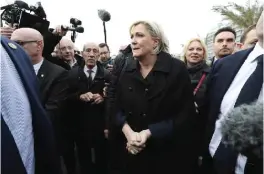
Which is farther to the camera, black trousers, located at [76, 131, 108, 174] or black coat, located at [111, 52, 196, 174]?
black trousers, located at [76, 131, 108, 174]

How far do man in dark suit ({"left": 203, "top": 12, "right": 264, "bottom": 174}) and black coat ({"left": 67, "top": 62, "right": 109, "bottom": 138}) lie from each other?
1.75 meters

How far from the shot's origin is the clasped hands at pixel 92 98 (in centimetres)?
366

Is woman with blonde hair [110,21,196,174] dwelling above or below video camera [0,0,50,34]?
below

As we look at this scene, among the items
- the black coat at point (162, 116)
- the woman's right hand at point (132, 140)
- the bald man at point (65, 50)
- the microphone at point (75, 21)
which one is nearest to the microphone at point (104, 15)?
the microphone at point (75, 21)

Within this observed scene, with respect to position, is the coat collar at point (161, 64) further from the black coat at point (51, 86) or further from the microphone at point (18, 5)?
the microphone at point (18, 5)

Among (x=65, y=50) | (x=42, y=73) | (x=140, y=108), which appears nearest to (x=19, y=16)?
(x=42, y=73)

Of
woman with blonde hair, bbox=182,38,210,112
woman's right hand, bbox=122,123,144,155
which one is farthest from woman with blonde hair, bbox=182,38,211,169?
woman's right hand, bbox=122,123,144,155

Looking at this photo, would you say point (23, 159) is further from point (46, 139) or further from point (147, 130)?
point (147, 130)

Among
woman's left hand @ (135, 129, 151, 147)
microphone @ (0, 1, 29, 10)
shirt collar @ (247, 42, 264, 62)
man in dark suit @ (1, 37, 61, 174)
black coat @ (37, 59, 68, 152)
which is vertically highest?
microphone @ (0, 1, 29, 10)

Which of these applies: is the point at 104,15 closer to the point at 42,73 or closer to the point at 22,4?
the point at 22,4

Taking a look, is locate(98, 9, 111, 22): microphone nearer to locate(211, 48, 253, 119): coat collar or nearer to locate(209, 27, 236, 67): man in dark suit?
locate(209, 27, 236, 67): man in dark suit

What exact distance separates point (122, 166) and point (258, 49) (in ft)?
4.64

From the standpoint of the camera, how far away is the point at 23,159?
1.39 metres

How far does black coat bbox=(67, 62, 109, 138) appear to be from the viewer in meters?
3.83
